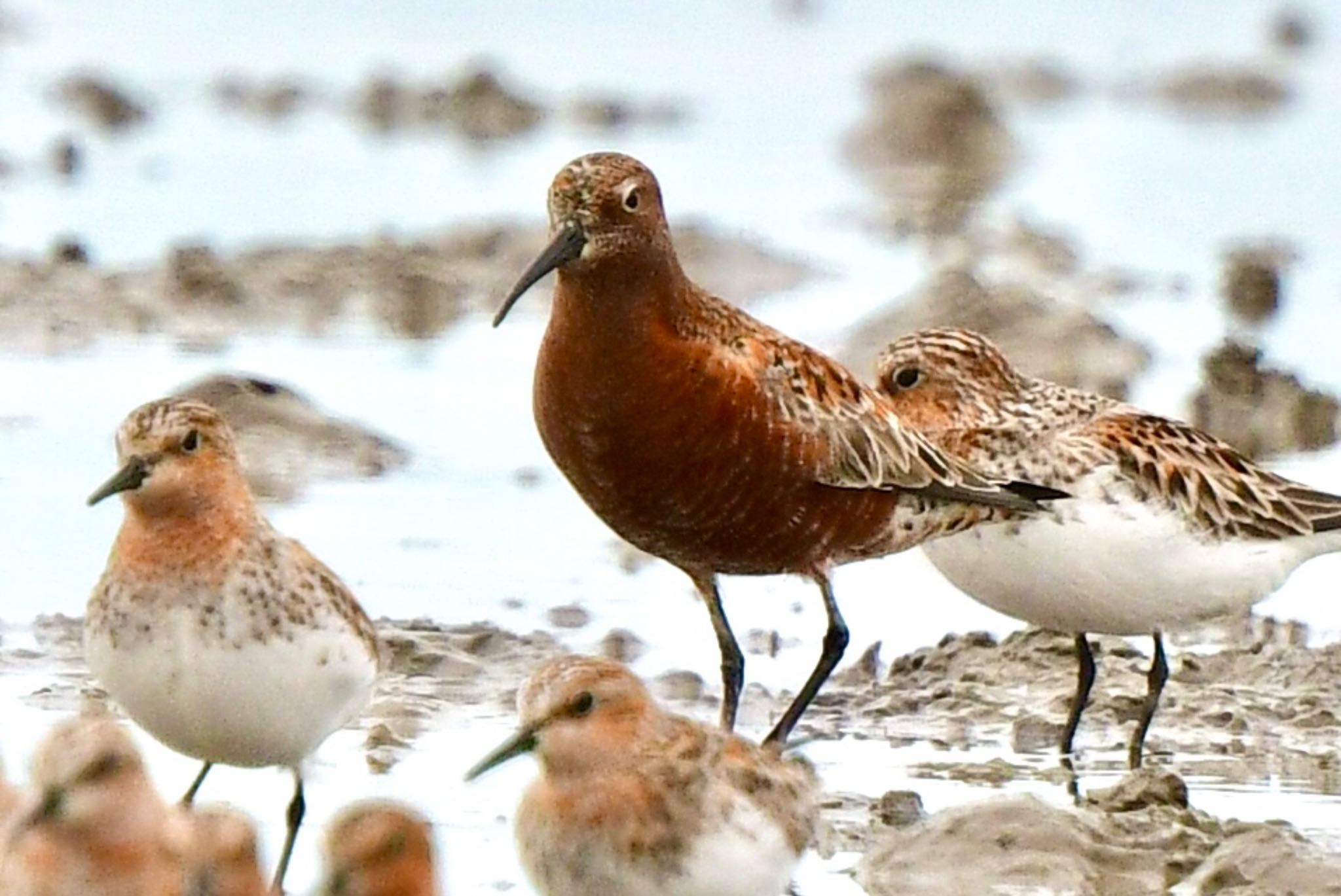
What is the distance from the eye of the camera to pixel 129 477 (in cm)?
934

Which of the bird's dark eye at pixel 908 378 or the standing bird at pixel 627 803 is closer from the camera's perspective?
the standing bird at pixel 627 803

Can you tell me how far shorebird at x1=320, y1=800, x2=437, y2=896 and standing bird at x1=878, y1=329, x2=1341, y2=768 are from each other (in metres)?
3.83

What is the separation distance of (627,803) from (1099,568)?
307 centimetres

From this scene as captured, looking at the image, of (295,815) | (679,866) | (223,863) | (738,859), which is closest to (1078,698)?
(295,815)

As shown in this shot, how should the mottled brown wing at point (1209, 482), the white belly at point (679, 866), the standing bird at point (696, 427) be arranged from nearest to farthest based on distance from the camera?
the white belly at point (679, 866), the standing bird at point (696, 427), the mottled brown wing at point (1209, 482)

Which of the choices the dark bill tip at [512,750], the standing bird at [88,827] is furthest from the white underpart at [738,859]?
the standing bird at [88,827]

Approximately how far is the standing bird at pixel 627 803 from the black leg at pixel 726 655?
234 centimetres

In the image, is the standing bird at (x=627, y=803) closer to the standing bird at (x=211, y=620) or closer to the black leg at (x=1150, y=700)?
the standing bird at (x=211, y=620)

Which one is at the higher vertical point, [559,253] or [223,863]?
[559,253]

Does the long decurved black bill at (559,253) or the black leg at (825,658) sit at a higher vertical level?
the long decurved black bill at (559,253)

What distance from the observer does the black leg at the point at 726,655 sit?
11016 mm

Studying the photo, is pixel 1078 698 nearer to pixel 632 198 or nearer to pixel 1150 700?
pixel 1150 700

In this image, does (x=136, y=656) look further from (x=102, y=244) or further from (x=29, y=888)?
(x=102, y=244)

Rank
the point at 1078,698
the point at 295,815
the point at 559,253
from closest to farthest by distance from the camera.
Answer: the point at 295,815
the point at 559,253
the point at 1078,698
